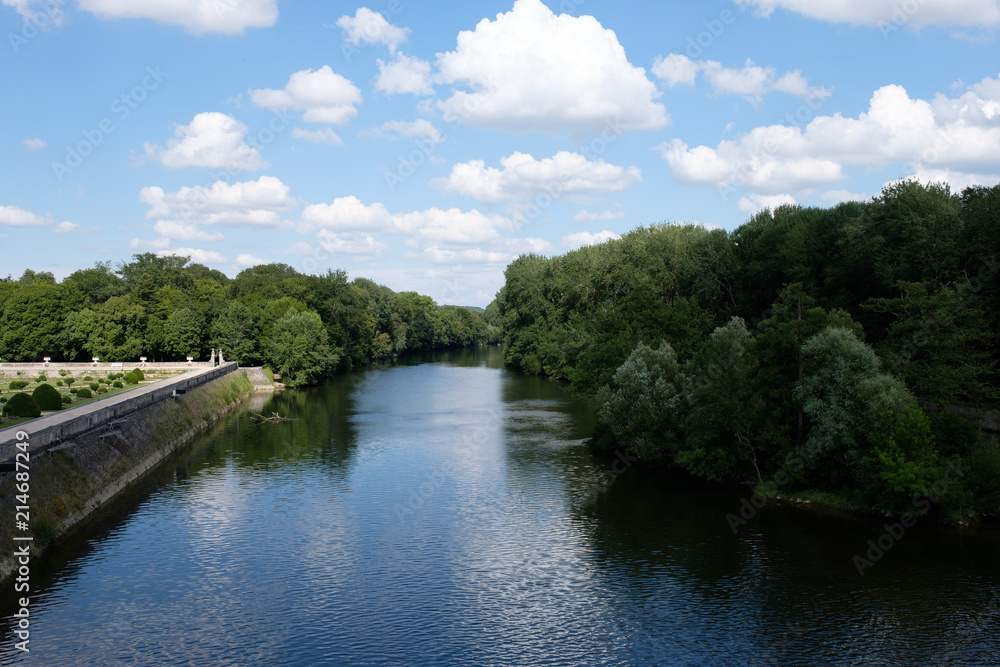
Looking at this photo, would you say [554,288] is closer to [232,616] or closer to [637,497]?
[637,497]

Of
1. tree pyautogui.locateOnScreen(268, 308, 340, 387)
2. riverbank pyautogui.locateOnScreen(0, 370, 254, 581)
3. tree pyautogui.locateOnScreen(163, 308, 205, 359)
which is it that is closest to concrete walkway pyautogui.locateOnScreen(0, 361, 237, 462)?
riverbank pyautogui.locateOnScreen(0, 370, 254, 581)

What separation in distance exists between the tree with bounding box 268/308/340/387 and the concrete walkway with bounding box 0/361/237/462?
106ft

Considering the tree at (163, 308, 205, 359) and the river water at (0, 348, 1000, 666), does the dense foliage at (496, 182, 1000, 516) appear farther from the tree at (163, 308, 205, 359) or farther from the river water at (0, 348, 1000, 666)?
the tree at (163, 308, 205, 359)

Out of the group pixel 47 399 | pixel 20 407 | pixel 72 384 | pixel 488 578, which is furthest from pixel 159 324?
pixel 488 578

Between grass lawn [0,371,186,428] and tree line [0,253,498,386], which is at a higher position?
tree line [0,253,498,386]

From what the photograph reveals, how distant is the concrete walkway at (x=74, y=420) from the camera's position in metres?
36.5

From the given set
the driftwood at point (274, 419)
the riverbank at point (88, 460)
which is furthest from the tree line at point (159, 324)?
the riverbank at point (88, 460)

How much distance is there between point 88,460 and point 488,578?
87.0ft

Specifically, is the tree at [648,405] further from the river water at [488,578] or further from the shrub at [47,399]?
the shrub at [47,399]

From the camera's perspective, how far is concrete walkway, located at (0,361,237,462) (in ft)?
120

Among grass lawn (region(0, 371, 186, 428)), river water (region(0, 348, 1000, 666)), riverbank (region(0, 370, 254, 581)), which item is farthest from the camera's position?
grass lawn (region(0, 371, 186, 428))

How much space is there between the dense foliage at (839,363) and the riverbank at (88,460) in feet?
106

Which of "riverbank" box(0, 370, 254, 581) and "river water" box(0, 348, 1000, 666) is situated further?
"riverbank" box(0, 370, 254, 581)

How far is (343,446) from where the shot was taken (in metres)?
58.7
